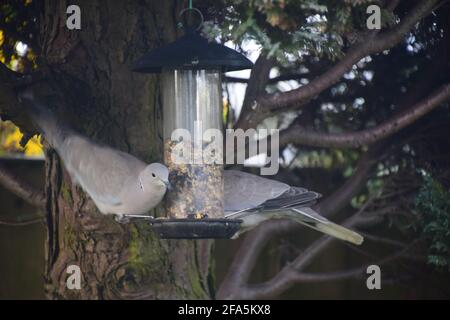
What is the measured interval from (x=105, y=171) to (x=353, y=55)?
64.4 inches

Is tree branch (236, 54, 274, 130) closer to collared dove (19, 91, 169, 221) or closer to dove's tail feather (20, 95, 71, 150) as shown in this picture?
collared dove (19, 91, 169, 221)

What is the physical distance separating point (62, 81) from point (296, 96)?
4.68ft

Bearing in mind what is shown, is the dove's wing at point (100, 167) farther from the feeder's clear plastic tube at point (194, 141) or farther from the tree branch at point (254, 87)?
the tree branch at point (254, 87)

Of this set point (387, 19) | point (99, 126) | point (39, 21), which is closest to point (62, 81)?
point (99, 126)

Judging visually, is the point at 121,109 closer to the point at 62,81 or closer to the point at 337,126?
the point at 62,81

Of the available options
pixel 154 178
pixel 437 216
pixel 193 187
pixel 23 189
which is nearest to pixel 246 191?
pixel 193 187

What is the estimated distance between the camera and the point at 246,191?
565 centimetres

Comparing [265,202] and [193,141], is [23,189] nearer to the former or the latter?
[193,141]

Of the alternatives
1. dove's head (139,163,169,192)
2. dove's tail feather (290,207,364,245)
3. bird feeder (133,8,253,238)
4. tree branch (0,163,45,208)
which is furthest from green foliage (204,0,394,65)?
tree branch (0,163,45,208)

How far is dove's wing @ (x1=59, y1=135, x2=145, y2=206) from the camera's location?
495 centimetres

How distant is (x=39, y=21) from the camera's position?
19.9 ft

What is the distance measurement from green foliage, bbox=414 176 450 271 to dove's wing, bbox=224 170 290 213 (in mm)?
940

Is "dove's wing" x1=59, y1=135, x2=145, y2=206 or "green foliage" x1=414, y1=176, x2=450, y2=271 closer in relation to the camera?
"dove's wing" x1=59, y1=135, x2=145, y2=206

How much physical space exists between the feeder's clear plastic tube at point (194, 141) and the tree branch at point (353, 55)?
59cm
